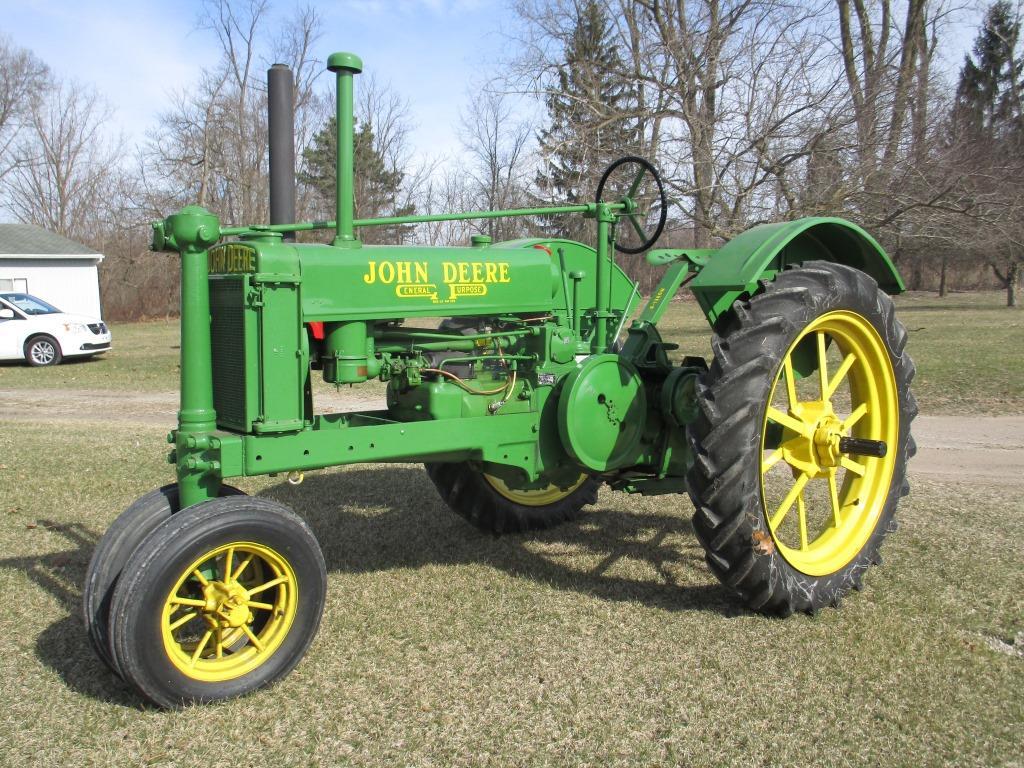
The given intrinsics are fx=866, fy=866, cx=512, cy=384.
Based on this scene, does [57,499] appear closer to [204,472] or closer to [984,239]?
[204,472]

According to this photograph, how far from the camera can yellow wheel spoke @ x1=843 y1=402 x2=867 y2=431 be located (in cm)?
391

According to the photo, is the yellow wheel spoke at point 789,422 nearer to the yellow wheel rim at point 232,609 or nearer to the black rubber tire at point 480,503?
the black rubber tire at point 480,503

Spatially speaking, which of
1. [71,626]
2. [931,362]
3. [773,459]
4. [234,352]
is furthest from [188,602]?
[931,362]

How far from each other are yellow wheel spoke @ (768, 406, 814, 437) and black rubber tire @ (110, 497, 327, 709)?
1.91 metres

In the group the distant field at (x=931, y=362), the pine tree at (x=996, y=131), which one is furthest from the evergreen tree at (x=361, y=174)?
the pine tree at (x=996, y=131)

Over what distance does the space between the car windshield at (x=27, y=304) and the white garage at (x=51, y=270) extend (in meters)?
8.66

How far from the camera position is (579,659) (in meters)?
3.15

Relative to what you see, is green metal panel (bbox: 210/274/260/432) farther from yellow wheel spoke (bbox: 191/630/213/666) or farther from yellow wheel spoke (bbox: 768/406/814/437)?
yellow wheel spoke (bbox: 768/406/814/437)

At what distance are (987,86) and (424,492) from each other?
1351 inches

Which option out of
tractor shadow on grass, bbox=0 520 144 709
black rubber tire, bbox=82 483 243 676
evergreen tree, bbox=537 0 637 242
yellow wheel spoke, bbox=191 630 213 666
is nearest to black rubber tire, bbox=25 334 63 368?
evergreen tree, bbox=537 0 637 242

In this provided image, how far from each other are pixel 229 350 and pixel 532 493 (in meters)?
2.03

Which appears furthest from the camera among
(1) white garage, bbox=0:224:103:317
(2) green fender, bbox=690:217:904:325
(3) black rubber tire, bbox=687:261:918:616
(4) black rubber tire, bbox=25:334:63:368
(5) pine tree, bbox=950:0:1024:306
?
(1) white garage, bbox=0:224:103:317

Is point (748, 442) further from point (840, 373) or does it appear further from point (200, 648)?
point (200, 648)

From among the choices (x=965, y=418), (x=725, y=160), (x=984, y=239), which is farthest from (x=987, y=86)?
(x=965, y=418)
